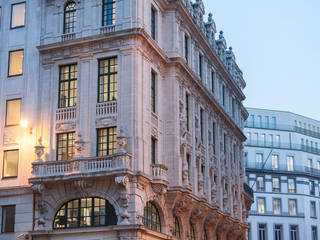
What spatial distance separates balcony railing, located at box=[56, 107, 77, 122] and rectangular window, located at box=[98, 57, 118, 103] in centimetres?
207

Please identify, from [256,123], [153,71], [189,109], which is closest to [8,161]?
[153,71]

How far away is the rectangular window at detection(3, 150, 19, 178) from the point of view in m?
42.2

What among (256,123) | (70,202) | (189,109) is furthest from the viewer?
(256,123)

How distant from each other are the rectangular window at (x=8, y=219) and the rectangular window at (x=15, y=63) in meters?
10.0

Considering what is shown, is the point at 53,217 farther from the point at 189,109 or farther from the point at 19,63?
the point at 189,109

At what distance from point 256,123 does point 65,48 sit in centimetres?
6070

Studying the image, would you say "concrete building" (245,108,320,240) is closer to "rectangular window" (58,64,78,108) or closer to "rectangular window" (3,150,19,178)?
"rectangular window" (58,64,78,108)

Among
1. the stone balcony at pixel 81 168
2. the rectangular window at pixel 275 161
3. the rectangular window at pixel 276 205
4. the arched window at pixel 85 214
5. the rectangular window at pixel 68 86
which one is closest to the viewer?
the stone balcony at pixel 81 168

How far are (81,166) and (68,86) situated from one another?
681 centimetres

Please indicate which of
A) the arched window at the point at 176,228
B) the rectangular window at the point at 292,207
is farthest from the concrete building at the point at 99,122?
the rectangular window at the point at 292,207

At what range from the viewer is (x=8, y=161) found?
42625 mm

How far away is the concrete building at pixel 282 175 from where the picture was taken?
92312 millimetres

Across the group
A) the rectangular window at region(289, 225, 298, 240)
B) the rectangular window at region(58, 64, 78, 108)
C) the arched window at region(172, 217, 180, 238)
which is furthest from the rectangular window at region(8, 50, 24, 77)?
the rectangular window at region(289, 225, 298, 240)

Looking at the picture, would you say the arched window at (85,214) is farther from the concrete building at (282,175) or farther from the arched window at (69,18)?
the concrete building at (282,175)
